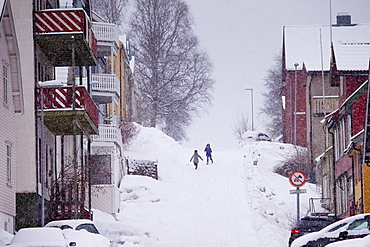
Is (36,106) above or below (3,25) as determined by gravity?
below

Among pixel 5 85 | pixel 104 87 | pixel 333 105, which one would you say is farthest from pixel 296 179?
pixel 333 105

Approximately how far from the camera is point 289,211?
3972cm

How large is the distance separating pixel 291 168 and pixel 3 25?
28.6 m

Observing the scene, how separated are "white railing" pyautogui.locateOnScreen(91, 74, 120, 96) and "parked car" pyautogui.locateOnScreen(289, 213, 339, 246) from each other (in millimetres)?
17798

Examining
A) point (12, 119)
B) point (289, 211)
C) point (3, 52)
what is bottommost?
point (289, 211)

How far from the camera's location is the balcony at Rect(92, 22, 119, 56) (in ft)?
142

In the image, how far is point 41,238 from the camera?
19.1 meters

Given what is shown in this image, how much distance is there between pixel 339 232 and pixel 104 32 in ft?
77.5

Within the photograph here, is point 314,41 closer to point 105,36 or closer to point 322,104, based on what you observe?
point 322,104

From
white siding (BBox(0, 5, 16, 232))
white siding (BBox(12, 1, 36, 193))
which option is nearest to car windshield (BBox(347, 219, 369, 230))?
white siding (BBox(0, 5, 16, 232))

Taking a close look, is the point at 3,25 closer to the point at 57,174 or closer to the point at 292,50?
the point at 57,174

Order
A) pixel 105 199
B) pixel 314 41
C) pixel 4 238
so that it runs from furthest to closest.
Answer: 1. pixel 314 41
2. pixel 105 199
3. pixel 4 238

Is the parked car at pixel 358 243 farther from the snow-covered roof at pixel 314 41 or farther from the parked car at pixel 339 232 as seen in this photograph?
the snow-covered roof at pixel 314 41

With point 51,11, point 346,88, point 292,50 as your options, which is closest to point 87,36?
point 51,11
